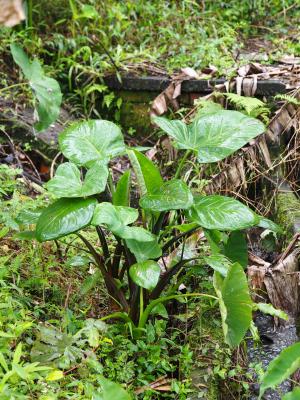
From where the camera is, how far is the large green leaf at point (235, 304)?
2.57 metres

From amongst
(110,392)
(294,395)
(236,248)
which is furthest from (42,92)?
(294,395)

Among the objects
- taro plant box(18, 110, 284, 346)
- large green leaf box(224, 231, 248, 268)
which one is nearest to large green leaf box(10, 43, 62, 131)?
taro plant box(18, 110, 284, 346)

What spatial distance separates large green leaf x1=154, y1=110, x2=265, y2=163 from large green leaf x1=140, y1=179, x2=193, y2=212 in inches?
9.4

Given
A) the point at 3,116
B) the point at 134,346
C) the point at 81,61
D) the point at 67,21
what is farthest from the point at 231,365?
the point at 67,21

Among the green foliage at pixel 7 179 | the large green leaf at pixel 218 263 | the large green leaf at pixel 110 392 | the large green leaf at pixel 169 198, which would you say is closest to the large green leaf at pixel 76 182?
the large green leaf at pixel 169 198

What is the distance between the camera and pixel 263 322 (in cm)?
351

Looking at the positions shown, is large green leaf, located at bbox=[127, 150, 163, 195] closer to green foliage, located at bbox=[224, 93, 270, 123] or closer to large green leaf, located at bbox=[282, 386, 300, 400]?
large green leaf, located at bbox=[282, 386, 300, 400]

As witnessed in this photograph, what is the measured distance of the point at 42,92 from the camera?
13.8 ft

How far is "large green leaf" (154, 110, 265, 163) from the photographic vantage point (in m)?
2.86

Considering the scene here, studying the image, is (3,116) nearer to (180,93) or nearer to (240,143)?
(180,93)

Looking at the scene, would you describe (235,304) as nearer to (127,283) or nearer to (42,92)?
(127,283)

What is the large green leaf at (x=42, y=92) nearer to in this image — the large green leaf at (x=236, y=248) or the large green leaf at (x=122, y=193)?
the large green leaf at (x=122, y=193)

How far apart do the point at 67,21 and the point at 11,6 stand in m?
4.47

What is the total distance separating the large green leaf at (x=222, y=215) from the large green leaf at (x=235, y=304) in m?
0.18
